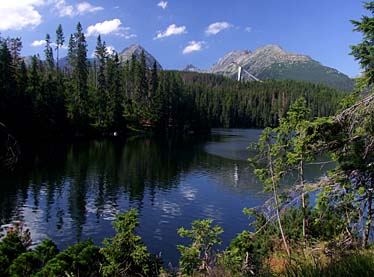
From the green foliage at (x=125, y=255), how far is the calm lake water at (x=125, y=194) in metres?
4.96

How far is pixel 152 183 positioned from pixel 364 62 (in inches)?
1109

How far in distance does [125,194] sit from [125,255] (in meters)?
18.1

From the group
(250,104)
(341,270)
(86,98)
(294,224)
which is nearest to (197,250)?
(294,224)

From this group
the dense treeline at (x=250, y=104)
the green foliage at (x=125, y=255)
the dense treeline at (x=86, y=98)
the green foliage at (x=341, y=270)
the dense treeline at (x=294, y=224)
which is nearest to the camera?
the green foliage at (x=341, y=270)

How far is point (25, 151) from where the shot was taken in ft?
166

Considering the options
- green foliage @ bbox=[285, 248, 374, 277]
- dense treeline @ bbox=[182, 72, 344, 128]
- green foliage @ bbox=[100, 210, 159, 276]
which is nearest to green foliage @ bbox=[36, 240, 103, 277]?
green foliage @ bbox=[100, 210, 159, 276]

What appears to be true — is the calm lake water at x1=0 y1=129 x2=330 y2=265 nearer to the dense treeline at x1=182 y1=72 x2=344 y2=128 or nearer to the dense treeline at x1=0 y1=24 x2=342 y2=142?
the dense treeline at x1=0 y1=24 x2=342 y2=142

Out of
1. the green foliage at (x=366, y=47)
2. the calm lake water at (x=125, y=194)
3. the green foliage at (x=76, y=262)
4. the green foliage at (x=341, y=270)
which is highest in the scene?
the green foliage at (x=366, y=47)

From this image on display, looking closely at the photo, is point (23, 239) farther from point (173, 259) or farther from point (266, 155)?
point (266, 155)

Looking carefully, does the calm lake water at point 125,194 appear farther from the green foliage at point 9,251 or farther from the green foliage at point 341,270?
the green foliage at point 341,270

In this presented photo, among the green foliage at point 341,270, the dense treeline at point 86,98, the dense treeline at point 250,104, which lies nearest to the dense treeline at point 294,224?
the green foliage at point 341,270

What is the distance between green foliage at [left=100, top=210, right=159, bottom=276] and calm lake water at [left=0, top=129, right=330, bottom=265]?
4959 millimetres

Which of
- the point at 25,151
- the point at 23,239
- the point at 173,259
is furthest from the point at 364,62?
the point at 25,151

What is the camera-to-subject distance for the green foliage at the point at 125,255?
12.5m
